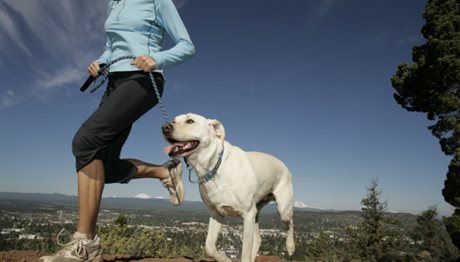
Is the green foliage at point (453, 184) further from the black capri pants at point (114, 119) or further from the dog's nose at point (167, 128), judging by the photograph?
the black capri pants at point (114, 119)

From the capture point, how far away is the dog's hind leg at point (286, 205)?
5332mm

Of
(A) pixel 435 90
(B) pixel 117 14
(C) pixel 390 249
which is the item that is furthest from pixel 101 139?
(C) pixel 390 249

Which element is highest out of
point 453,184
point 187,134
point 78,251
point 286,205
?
point 453,184

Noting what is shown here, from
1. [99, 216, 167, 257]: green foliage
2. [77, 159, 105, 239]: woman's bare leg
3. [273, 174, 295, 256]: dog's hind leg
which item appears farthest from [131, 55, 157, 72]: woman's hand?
[99, 216, 167, 257]: green foliage

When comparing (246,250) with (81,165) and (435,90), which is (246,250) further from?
(435,90)

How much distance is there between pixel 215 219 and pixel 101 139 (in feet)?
5.88

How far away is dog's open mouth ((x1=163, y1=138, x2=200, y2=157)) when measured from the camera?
159 inches

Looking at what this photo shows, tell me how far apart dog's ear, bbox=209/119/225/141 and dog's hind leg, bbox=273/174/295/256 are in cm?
135

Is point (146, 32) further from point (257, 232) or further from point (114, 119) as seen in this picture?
point (257, 232)

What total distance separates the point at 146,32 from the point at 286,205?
114 inches

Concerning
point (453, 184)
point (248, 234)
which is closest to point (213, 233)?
point (248, 234)

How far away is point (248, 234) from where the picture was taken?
14.1ft

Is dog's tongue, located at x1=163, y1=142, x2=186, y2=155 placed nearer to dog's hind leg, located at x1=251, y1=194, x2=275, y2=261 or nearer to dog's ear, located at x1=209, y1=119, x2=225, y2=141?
dog's ear, located at x1=209, y1=119, x2=225, y2=141

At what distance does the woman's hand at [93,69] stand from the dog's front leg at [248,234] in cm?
205
